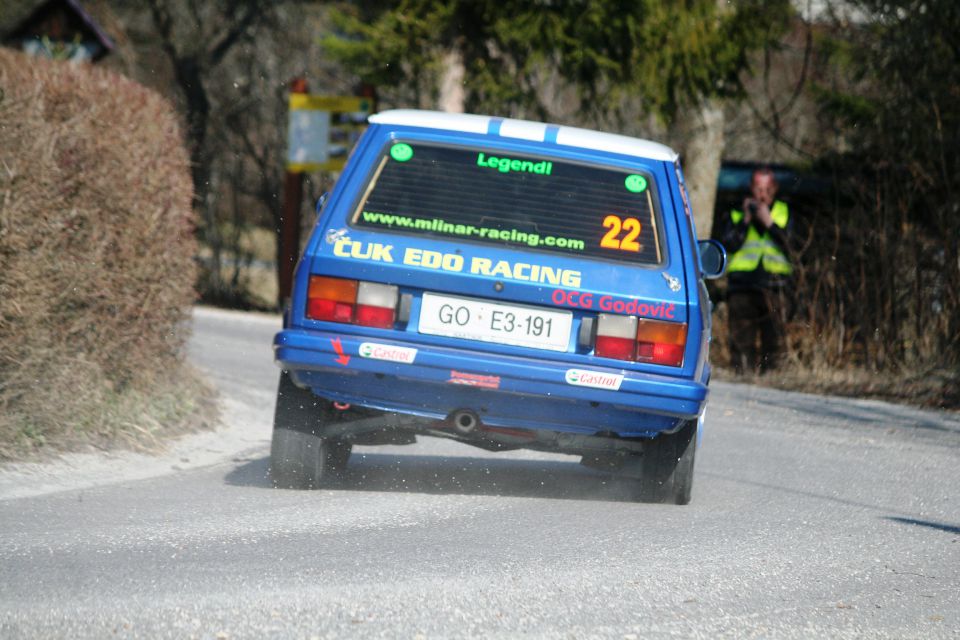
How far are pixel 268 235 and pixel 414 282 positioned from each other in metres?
24.8

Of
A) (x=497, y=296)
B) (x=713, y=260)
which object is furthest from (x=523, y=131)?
(x=713, y=260)

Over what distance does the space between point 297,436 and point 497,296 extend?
3.96ft

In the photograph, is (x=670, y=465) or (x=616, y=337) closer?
(x=616, y=337)

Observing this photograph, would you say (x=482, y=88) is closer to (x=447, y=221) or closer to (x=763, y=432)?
(x=763, y=432)

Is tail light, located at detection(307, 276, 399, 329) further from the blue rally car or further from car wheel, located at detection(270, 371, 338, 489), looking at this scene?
car wheel, located at detection(270, 371, 338, 489)

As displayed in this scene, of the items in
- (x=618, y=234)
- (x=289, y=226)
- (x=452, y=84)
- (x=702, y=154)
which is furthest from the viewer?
(x=289, y=226)

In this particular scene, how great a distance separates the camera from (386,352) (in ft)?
21.1

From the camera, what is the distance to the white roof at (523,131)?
679 cm

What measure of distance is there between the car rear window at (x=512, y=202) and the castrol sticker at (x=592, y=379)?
0.55m

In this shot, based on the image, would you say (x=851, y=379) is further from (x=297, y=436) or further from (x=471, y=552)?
(x=471, y=552)

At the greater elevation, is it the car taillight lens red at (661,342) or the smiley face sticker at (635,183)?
the smiley face sticker at (635,183)

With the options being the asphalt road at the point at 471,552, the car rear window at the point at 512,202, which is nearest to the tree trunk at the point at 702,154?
the asphalt road at the point at 471,552

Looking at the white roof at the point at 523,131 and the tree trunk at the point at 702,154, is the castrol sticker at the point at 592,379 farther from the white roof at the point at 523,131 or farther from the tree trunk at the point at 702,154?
the tree trunk at the point at 702,154

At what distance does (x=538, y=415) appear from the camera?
6660 millimetres
